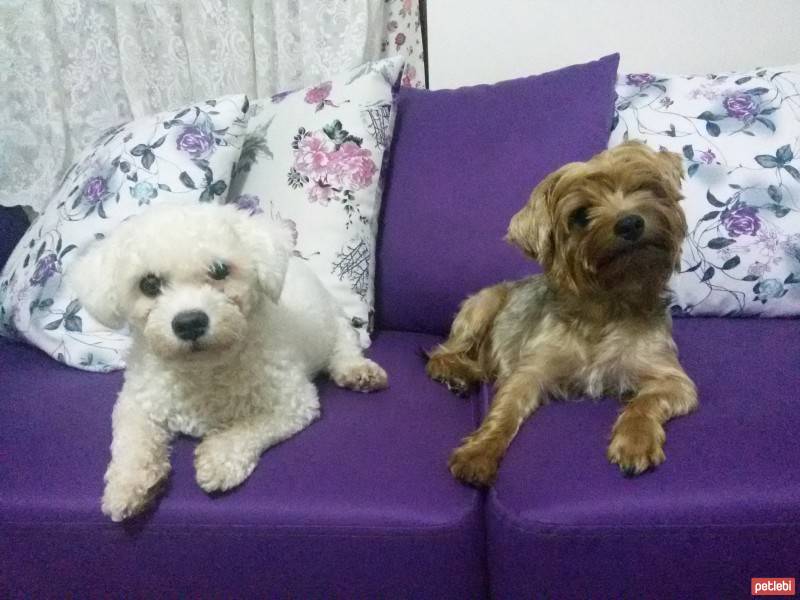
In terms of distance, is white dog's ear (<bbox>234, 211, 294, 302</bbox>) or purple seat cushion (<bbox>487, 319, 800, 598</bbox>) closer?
purple seat cushion (<bbox>487, 319, 800, 598</bbox>)

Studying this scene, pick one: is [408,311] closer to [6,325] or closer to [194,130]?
[194,130]

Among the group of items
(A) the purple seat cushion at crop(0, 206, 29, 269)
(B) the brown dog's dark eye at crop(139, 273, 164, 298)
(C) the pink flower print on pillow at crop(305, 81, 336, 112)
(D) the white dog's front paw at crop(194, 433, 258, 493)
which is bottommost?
(D) the white dog's front paw at crop(194, 433, 258, 493)

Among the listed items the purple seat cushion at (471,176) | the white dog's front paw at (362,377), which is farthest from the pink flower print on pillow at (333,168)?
the white dog's front paw at (362,377)

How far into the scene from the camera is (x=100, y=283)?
3.75 feet

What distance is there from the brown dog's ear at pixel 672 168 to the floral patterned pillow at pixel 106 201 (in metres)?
1.07

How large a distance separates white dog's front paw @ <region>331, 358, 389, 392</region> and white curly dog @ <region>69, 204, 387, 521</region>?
0.12 metres

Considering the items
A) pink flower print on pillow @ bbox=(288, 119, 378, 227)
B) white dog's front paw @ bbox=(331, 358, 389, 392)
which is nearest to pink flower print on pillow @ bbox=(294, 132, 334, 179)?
pink flower print on pillow @ bbox=(288, 119, 378, 227)

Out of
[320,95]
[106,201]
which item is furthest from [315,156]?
[106,201]

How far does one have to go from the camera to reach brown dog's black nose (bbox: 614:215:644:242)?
1292 mm

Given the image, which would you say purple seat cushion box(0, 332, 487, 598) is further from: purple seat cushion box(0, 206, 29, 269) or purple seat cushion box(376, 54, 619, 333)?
purple seat cushion box(0, 206, 29, 269)

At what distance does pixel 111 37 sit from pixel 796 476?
2220 mm

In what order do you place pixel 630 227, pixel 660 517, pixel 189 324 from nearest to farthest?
1. pixel 660 517
2. pixel 189 324
3. pixel 630 227

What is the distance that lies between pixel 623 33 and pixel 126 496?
6.57ft

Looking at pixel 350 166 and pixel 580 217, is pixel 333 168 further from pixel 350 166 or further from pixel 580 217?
pixel 580 217
